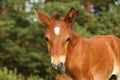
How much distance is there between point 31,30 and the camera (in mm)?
24688

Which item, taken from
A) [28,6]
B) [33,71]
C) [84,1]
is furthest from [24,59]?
[84,1]

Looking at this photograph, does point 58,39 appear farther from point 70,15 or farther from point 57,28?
point 70,15

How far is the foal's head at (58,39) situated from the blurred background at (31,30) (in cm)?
1574

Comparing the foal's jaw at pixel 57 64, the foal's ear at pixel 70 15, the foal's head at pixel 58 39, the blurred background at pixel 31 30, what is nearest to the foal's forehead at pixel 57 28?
the foal's head at pixel 58 39

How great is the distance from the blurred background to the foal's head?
1574 centimetres

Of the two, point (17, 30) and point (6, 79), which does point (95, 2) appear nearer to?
point (17, 30)

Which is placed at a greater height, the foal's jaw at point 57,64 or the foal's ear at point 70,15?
the foal's ear at point 70,15

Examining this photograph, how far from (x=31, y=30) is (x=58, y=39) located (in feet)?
61.8

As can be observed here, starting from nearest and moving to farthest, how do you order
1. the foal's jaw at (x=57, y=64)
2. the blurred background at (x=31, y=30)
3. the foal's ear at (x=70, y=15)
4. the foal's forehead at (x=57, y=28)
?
1. the foal's jaw at (x=57, y=64)
2. the foal's forehead at (x=57, y=28)
3. the foal's ear at (x=70, y=15)
4. the blurred background at (x=31, y=30)

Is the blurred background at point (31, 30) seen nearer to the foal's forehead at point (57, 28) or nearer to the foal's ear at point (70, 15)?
the foal's ear at point (70, 15)

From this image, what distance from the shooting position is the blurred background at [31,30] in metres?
23.1

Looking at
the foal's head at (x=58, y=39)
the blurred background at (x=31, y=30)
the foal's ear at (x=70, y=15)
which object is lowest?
the blurred background at (x=31, y=30)

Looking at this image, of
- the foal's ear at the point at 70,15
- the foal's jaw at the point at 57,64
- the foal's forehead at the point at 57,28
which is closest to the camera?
the foal's jaw at the point at 57,64

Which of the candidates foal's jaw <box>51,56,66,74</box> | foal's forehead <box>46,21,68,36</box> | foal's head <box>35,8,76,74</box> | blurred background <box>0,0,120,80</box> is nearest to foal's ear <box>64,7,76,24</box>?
foal's head <box>35,8,76,74</box>
